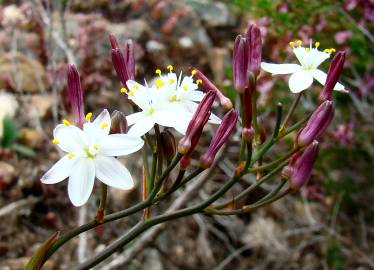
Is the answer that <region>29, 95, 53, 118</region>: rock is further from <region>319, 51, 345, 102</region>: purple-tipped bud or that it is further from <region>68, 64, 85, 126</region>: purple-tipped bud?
<region>319, 51, 345, 102</region>: purple-tipped bud

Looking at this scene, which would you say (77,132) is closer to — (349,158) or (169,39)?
(349,158)

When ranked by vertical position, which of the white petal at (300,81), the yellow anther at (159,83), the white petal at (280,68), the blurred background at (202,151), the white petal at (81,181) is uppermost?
the white petal at (280,68)

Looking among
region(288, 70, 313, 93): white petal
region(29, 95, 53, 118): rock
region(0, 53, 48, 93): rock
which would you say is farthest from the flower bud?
region(0, 53, 48, 93): rock

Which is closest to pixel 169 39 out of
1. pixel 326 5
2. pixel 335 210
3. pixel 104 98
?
pixel 104 98

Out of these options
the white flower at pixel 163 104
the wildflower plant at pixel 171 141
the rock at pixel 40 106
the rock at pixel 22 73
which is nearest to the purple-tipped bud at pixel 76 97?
the wildflower plant at pixel 171 141

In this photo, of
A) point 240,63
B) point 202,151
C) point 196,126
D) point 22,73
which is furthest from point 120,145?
point 22,73

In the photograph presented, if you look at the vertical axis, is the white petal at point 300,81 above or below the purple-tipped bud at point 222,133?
above

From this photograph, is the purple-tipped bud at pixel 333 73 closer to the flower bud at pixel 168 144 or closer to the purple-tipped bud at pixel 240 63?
the purple-tipped bud at pixel 240 63
